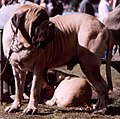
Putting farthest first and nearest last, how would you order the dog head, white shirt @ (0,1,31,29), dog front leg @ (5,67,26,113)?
white shirt @ (0,1,31,29) < dog front leg @ (5,67,26,113) < the dog head

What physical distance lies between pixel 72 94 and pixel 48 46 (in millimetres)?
1093

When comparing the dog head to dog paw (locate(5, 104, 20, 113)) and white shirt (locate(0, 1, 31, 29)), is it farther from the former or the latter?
dog paw (locate(5, 104, 20, 113))

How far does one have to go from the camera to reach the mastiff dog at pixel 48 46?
6117 mm

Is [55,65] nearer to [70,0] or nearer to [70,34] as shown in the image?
[70,34]

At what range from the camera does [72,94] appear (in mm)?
7277

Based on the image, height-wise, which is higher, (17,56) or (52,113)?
(17,56)

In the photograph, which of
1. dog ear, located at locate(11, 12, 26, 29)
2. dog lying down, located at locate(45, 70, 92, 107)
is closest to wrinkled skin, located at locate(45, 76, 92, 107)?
dog lying down, located at locate(45, 70, 92, 107)

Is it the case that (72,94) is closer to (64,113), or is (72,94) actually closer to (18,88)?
(64,113)

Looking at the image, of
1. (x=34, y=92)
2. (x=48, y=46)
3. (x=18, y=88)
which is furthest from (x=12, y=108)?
(x=48, y=46)

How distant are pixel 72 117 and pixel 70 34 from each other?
4.05 ft

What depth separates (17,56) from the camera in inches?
249

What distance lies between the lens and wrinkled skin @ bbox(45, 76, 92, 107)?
7.30 metres

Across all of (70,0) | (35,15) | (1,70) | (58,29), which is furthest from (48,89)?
(70,0)

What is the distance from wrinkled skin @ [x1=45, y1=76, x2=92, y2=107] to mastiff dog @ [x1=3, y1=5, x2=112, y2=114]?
37 cm
